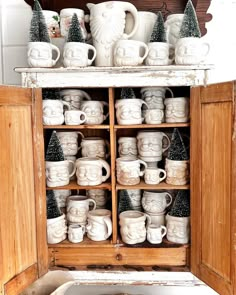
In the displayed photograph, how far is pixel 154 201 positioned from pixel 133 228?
120 mm

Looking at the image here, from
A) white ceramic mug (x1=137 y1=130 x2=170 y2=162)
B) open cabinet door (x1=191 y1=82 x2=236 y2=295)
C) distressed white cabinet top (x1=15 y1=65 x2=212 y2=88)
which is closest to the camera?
open cabinet door (x1=191 y1=82 x2=236 y2=295)

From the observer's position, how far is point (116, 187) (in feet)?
3.67

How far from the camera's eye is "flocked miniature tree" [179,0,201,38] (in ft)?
3.49

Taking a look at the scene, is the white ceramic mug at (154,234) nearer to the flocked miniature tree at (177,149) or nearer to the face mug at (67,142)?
the flocked miniature tree at (177,149)

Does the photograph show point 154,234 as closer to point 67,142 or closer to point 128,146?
point 128,146

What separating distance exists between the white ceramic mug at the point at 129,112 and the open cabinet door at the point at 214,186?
17 centimetres

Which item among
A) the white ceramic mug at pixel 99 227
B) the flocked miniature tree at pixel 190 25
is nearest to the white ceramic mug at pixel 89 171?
the white ceramic mug at pixel 99 227

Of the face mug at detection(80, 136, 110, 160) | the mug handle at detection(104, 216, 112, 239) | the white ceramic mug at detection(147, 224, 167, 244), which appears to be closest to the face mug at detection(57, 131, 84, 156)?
the face mug at detection(80, 136, 110, 160)

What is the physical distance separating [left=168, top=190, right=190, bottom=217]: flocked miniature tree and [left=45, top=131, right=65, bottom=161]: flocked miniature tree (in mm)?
363

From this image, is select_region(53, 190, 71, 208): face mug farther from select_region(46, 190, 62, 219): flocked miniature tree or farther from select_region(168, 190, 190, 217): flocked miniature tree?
select_region(168, 190, 190, 217): flocked miniature tree

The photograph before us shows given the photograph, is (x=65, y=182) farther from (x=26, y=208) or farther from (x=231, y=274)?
(x=231, y=274)

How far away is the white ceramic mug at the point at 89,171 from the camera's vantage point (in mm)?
1124

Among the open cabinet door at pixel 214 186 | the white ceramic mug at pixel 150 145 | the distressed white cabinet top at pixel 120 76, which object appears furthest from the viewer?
the white ceramic mug at pixel 150 145

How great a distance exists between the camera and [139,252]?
111 centimetres
